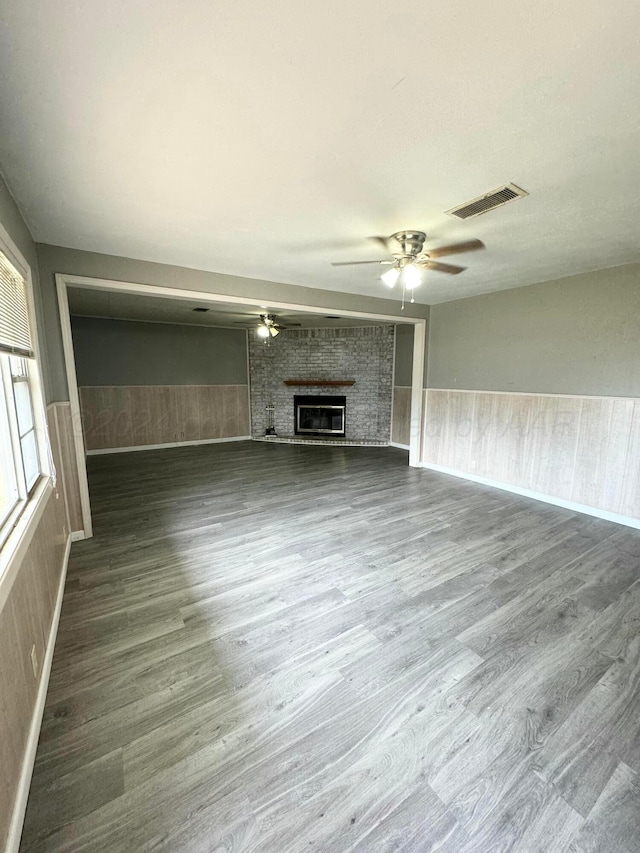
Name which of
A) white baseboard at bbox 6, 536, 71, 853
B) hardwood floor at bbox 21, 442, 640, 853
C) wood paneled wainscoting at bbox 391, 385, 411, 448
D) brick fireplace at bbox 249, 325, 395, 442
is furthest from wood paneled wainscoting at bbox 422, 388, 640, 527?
white baseboard at bbox 6, 536, 71, 853

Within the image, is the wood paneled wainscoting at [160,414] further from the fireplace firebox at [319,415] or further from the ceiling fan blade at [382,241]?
the ceiling fan blade at [382,241]

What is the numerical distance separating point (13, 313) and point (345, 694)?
8.43 feet

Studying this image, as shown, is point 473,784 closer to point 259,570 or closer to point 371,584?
point 371,584

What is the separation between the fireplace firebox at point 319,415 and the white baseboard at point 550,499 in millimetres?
2637

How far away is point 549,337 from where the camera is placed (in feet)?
12.8

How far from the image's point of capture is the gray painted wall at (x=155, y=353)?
615cm

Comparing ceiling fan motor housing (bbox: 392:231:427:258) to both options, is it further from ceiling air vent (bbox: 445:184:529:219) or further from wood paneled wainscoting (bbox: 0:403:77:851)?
wood paneled wainscoting (bbox: 0:403:77:851)

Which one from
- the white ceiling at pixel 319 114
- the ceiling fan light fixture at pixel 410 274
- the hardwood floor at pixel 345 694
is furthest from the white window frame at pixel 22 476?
the ceiling fan light fixture at pixel 410 274

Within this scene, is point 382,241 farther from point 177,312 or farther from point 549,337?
point 177,312

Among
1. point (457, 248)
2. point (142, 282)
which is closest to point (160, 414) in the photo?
point (142, 282)

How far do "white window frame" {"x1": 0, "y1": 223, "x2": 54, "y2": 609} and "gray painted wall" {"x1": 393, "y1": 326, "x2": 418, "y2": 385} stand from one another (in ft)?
18.7

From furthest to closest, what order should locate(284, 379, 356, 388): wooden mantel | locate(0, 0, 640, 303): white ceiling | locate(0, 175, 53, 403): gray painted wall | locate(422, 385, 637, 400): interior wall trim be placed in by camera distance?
1. locate(284, 379, 356, 388): wooden mantel
2. locate(422, 385, 637, 400): interior wall trim
3. locate(0, 175, 53, 403): gray painted wall
4. locate(0, 0, 640, 303): white ceiling

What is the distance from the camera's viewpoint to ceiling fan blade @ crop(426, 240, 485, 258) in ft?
8.80

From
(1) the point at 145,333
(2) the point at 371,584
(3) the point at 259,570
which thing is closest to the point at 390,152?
(2) the point at 371,584
